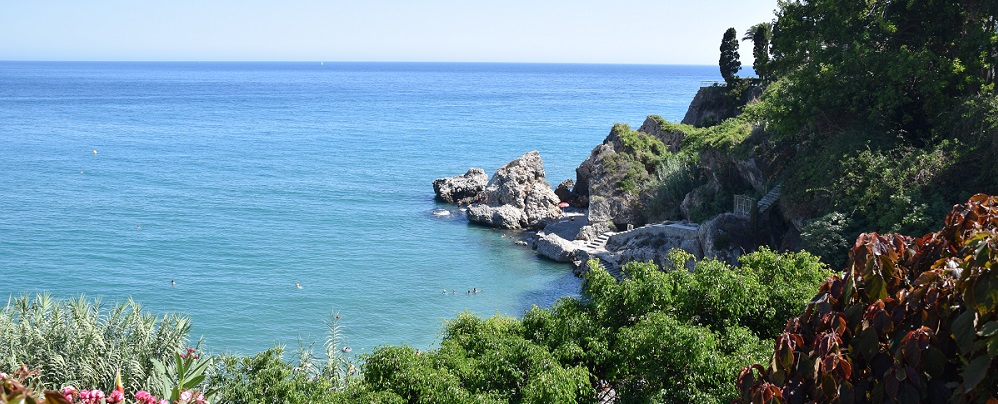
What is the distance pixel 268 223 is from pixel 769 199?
32261mm

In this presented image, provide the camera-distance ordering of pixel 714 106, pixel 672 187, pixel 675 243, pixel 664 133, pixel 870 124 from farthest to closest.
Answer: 1. pixel 714 106
2. pixel 664 133
3. pixel 672 187
4. pixel 675 243
5. pixel 870 124

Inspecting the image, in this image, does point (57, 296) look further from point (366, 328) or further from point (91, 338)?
point (91, 338)

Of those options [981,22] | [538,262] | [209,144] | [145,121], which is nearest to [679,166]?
[538,262]

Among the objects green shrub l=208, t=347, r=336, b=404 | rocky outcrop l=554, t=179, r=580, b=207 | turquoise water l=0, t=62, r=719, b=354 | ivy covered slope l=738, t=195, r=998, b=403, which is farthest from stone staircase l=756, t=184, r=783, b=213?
ivy covered slope l=738, t=195, r=998, b=403

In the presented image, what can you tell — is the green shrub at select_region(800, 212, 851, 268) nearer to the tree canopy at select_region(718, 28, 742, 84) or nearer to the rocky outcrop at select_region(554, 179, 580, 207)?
the rocky outcrop at select_region(554, 179, 580, 207)

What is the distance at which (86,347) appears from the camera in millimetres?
16109

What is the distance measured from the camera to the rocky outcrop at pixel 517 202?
5150 cm

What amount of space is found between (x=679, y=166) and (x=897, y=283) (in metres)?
38.6

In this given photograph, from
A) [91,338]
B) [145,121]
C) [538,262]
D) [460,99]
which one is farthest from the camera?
[460,99]

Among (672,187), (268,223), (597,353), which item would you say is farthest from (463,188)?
(597,353)

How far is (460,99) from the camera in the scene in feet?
550

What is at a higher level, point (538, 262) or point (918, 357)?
point (918, 357)

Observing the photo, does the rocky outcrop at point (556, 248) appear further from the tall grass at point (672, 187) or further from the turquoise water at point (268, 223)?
the tall grass at point (672, 187)

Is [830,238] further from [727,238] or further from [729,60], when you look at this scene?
[729,60]
